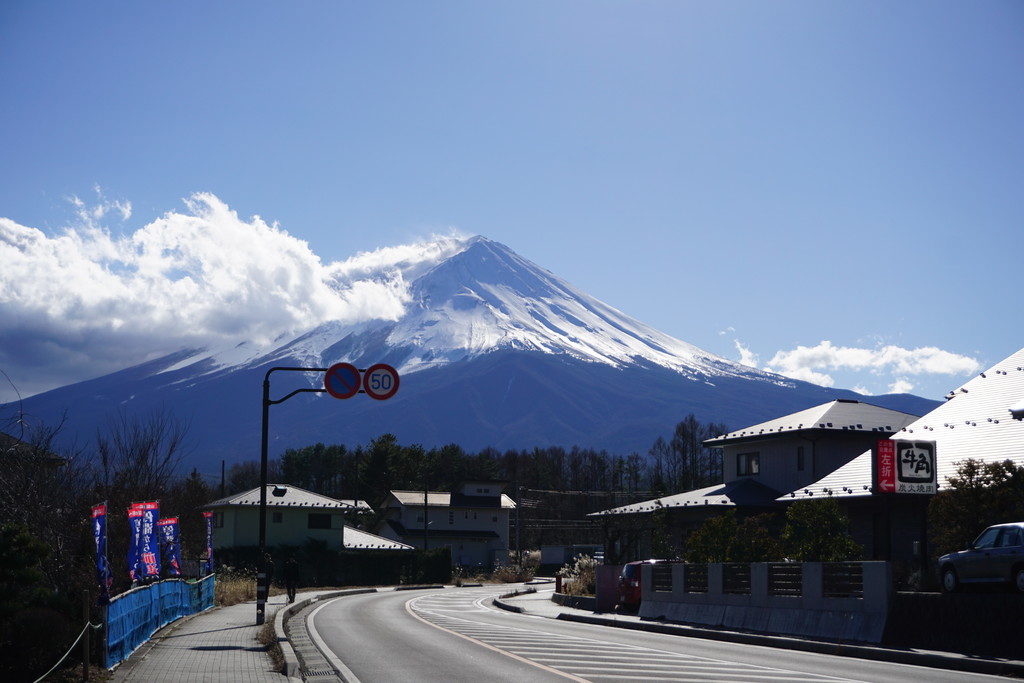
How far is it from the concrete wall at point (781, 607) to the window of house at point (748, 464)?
15236mm

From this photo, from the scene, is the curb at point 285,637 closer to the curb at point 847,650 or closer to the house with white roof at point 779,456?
the curb at point 847,650

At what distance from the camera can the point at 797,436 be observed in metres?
41.1

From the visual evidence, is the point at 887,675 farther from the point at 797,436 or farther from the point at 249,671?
the point at 797,436

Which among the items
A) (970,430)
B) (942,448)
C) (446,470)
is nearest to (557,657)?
(942,448)

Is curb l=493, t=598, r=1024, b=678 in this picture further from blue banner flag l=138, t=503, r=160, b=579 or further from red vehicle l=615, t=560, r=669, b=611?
blue banner flag l=138, t=503, r=160, b=579

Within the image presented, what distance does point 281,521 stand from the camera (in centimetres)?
6569

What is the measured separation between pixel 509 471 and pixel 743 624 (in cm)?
10387

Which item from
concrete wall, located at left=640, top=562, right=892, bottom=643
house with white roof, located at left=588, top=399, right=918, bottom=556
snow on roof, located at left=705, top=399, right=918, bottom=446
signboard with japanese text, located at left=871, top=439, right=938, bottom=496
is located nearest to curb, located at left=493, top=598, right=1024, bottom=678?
concrete wall, located at left=640, top=562, right=892, bottom=643

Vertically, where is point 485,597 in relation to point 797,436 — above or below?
below

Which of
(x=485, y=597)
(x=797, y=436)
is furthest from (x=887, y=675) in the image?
(x=485, y=597)

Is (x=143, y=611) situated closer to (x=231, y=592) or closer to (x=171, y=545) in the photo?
(x=171, y=545)

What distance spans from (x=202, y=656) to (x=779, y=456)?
29.6 m

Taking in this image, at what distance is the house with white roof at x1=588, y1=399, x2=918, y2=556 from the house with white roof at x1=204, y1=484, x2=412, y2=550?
26.4 meters

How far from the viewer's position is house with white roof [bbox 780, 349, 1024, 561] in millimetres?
27156
